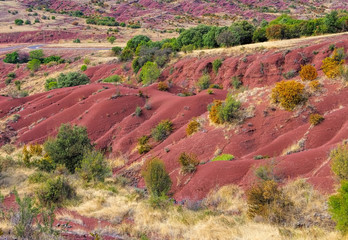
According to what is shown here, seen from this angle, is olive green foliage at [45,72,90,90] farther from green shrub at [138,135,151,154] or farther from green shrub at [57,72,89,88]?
green shrub at [138,135,151,154]

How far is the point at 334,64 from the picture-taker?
2556cm

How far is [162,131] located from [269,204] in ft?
53.6

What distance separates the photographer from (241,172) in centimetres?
1620

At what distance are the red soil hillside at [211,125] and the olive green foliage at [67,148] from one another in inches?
167

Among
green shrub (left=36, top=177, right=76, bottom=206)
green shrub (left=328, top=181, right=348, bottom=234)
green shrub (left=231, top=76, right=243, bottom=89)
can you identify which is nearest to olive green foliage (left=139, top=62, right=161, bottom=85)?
green shrub (left=231, top=76, right=243, bottom=89)

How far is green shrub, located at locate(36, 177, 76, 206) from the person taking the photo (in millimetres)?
12344

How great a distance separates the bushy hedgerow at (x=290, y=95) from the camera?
20.9 metres

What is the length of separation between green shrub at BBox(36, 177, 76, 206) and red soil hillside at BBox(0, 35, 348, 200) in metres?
6.32

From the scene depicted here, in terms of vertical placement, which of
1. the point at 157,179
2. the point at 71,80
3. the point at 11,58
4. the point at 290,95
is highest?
the point at 290,95

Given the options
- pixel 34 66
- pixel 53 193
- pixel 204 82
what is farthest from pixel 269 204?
pixel 34 66

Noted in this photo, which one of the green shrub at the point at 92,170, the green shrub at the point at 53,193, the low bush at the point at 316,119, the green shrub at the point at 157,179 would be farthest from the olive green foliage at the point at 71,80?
the low bush at the point at 316,119

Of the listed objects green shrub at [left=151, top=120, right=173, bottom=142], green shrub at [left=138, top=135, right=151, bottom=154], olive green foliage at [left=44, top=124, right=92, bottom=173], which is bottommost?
green shrub at [left=138, top=135, right=151, bottom=154]

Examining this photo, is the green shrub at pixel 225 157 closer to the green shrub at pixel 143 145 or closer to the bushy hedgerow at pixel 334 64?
the green shrub at pixel 143 145

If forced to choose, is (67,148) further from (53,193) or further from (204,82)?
(204,82)
